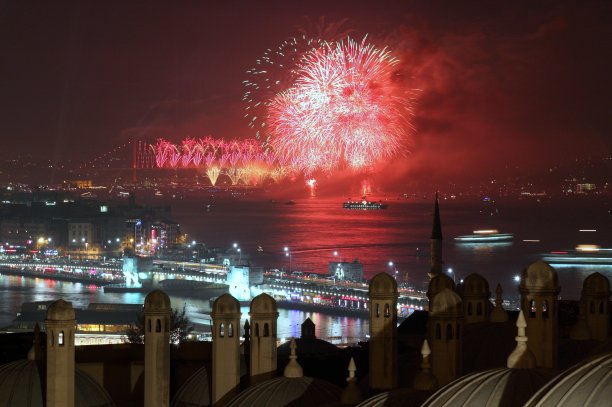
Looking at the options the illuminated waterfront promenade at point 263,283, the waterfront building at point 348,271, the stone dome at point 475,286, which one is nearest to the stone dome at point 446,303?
the stone dome at point 475,286

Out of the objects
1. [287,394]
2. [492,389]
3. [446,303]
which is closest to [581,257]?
[287,394]

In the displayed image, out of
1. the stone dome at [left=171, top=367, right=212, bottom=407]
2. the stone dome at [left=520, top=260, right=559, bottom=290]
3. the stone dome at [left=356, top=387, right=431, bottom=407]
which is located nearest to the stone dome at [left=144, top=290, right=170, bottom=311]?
the stone dome at [left=171, top=367, right=212, bottom=407]

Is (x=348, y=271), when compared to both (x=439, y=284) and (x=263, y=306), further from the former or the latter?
(x=263, y=306)

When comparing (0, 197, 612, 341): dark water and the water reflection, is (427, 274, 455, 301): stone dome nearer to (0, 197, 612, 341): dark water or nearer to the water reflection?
the water reflection

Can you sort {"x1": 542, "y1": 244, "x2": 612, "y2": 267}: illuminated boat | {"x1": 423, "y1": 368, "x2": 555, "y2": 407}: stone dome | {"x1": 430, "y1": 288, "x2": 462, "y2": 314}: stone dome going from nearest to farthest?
{"x1": 423, "y1": 368, "x2": 555, "y2": 407}: stone dome, {"x1": 430, "y1": 288, "x2": 462, "y2": 314}: stone dome, {"x1": 542, "y1": 244, "x2": 612, "y2": 267}: illuminated boat

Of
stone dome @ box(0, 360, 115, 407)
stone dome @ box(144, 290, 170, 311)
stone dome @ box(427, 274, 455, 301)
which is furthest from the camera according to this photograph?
stone dome @ box(427, 274, 455, 301)

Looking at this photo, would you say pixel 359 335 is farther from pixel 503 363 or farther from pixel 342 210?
pixel 342 210

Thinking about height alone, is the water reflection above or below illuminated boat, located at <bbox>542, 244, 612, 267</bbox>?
below

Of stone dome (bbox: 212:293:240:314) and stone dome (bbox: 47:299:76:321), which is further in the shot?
stone dome (bbox: 212:293:240:314)

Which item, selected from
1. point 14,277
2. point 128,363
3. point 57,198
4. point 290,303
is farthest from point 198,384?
point 57,198
